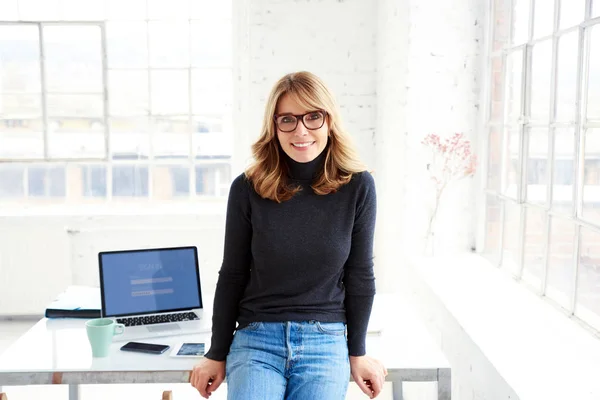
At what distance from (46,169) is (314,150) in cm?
329

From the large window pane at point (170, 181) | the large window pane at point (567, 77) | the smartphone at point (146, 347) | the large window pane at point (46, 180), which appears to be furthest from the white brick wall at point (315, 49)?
the smartphone at point (146, 347)

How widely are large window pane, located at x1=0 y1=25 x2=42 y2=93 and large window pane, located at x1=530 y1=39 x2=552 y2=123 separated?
128 inches

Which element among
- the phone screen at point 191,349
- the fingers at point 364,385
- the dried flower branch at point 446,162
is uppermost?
the dried flower branch at point 446,162

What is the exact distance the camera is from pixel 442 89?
3352mm

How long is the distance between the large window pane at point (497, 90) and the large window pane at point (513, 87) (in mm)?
45

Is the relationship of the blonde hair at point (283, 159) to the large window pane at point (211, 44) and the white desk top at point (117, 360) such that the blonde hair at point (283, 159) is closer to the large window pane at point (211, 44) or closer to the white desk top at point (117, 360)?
the white desk top at point (117, 360)

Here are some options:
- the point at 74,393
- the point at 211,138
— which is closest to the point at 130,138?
the point at 211,138

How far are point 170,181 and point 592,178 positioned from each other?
10.3ft

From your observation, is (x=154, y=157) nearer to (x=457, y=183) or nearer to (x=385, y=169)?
(x=385, y=169)

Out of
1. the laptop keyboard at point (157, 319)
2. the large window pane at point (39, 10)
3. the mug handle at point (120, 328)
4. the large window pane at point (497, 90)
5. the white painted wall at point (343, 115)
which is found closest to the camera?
the mug handle at point (120, 328)

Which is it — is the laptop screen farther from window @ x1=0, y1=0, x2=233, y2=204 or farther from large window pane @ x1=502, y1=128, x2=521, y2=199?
window @ x1=0, y1=0, x2=233, y2=204

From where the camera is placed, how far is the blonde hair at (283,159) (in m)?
1.89

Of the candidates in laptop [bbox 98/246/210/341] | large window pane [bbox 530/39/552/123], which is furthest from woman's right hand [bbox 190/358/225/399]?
large window pane [bbox 530/39/552/123]

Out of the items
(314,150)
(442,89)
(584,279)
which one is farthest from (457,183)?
(314,150)
